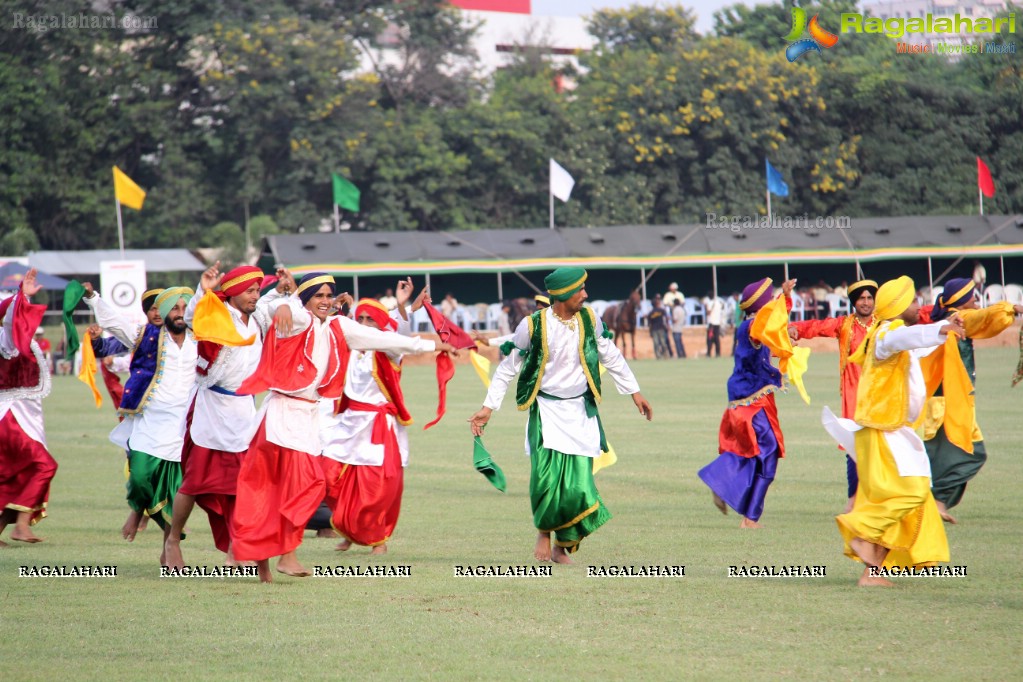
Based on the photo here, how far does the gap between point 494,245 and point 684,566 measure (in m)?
30.5

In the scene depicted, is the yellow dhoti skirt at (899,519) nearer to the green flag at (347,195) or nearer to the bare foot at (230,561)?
the bare foot at (230,561)

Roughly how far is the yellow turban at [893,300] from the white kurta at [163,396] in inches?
180

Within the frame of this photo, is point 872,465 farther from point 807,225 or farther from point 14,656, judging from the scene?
point 807,225

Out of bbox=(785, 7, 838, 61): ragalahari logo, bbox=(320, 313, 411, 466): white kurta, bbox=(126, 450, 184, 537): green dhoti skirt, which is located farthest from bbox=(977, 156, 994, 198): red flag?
bbox=(126, 450, 184, 537): green dhoti skirt

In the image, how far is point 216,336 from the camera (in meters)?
7.49

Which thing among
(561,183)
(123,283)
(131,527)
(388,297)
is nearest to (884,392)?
(131,527)

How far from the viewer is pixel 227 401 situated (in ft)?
26.4

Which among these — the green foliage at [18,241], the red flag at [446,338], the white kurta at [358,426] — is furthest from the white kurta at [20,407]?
the green foliage at [18,241]

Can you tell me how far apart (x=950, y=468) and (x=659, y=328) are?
25000mm

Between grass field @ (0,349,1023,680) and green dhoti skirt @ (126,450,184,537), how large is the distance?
260 millimetres

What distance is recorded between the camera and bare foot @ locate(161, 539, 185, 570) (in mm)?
7957

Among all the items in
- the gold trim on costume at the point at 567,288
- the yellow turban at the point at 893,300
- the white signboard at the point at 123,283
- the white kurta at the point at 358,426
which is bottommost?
the white kurta at the point at 358,426

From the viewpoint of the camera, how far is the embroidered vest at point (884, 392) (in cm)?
730

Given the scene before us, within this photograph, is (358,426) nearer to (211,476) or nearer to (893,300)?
(211,476)
